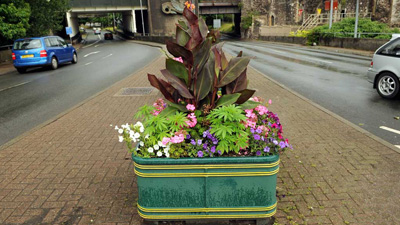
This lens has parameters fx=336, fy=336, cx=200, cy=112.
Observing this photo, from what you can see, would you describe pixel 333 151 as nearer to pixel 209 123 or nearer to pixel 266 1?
pixel 209 123

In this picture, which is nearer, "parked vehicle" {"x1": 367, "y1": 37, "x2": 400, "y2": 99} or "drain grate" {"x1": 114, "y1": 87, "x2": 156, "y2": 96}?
"parked vehicle" {"x1": 367, "y1": 37, "x2": 400, "y2": 99}

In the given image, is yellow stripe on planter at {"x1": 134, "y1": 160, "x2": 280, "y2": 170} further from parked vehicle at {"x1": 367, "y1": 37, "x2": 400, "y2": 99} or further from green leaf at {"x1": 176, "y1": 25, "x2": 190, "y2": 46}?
parked vehicle at {"x1": 367, "y1": 37, "x2": 400, "y2": 99}

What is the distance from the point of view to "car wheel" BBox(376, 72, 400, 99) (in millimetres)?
9453

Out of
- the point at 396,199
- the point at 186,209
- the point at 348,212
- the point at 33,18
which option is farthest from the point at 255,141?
the point at 33,18

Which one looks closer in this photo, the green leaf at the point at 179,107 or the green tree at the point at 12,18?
the green leaf at the point at 179,107

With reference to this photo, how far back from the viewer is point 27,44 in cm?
1902

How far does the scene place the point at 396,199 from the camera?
4039 mm

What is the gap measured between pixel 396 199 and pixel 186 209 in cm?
256

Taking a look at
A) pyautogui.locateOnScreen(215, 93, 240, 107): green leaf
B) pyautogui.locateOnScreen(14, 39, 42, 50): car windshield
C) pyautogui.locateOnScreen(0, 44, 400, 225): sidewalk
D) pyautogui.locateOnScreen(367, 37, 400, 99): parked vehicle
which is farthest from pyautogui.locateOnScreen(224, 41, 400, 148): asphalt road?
pyautogui.locateOnScreen(14, 39, 42, 50): car windshield

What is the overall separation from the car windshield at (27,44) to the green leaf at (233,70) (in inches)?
712

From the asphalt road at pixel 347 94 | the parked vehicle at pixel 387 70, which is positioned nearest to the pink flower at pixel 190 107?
the asphalt road at pixel 347 94

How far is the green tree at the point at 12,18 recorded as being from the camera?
68.2ft

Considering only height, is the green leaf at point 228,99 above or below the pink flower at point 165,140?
above

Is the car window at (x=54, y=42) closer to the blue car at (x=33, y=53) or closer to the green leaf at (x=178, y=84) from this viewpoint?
the blue car at (x=33, y=53)
